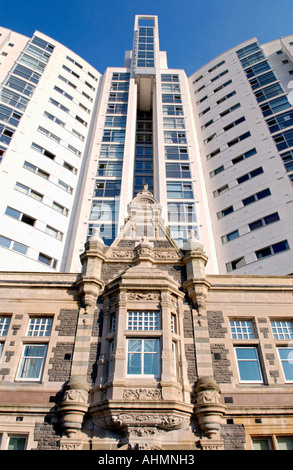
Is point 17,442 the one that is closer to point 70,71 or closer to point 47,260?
point 47,260

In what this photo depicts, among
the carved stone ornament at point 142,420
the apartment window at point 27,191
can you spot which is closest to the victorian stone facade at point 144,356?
the carved stone ornament at point 142,420

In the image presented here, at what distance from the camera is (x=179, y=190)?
3719 centimetres

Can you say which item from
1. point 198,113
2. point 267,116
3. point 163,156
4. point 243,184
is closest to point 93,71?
point 198,113

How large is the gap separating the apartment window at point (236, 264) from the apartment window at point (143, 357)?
18.2 metres

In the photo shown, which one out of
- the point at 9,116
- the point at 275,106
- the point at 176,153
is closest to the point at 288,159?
the point at 275,106

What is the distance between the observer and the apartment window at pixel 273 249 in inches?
1125

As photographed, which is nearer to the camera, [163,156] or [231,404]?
[231,404]

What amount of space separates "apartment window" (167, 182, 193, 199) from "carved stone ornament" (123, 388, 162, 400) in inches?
1037

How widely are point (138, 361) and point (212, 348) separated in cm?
349

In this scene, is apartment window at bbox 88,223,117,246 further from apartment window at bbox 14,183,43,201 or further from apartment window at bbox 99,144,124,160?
apartment window at bbox 99,144,124,160

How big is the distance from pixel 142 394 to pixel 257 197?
26123 millimetres

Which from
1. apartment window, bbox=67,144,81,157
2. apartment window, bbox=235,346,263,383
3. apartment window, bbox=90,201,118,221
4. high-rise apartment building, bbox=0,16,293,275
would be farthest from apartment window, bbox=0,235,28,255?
apartment window, bbox=235,346,263,383

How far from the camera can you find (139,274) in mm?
15664
